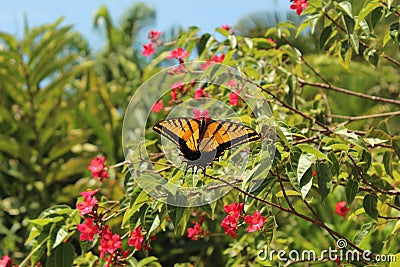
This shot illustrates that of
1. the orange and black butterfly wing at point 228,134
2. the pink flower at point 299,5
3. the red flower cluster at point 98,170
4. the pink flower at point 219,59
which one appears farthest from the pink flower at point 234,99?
the orange and black butterfly wing at point 228,134

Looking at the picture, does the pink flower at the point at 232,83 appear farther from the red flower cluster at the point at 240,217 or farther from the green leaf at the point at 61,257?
the green leaf at the point at 61,257

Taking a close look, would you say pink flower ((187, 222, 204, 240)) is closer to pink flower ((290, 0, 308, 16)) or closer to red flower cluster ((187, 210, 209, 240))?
A: red flower cluster ((187, 210, 209, 240))

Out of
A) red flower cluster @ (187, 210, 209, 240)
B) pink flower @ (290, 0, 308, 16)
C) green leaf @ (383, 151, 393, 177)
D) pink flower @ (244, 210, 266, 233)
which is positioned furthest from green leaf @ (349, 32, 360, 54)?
red flower cluster @ (187, 210, 209, 240)

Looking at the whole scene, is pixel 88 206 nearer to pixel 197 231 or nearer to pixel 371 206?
pixel 197 231

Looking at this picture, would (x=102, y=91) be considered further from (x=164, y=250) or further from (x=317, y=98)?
(x=317, y=98)

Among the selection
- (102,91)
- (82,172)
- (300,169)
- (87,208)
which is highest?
(300,169)

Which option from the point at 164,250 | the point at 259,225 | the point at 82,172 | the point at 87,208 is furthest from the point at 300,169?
the point at 82,172

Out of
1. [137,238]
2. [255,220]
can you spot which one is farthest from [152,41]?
[255,220]
